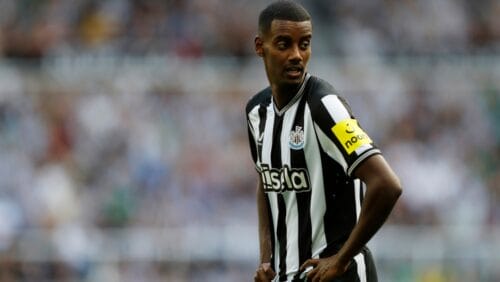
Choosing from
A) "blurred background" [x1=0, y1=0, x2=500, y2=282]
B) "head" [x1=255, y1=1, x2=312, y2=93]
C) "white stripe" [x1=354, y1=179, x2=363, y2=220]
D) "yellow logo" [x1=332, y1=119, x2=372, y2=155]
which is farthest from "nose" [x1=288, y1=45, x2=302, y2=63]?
"blurred background" [x1=0, y1=0, x2=500, y2=282]

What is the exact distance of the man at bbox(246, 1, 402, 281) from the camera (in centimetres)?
627

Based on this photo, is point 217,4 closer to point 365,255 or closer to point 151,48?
point 151,48

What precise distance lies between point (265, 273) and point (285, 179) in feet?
1.64

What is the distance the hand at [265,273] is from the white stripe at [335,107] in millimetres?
935

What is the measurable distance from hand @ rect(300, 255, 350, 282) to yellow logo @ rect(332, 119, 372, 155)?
0.50 meters

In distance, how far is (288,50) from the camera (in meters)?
6.46

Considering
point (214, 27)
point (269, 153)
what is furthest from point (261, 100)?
point (214, 27)

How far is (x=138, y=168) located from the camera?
54.9 feet

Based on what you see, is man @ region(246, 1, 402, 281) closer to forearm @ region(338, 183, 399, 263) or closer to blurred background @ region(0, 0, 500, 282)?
forearm @ region(338, 183, 399, 263)

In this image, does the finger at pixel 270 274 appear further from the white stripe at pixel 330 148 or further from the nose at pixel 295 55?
the nose at pixel 295 55

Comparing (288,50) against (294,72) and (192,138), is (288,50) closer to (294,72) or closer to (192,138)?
(294,72)

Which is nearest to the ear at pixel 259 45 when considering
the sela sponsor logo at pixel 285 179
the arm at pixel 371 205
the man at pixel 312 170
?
the man at pixel 312 170

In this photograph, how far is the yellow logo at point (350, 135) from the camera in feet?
20.6

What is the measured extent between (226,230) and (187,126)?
1.79m
